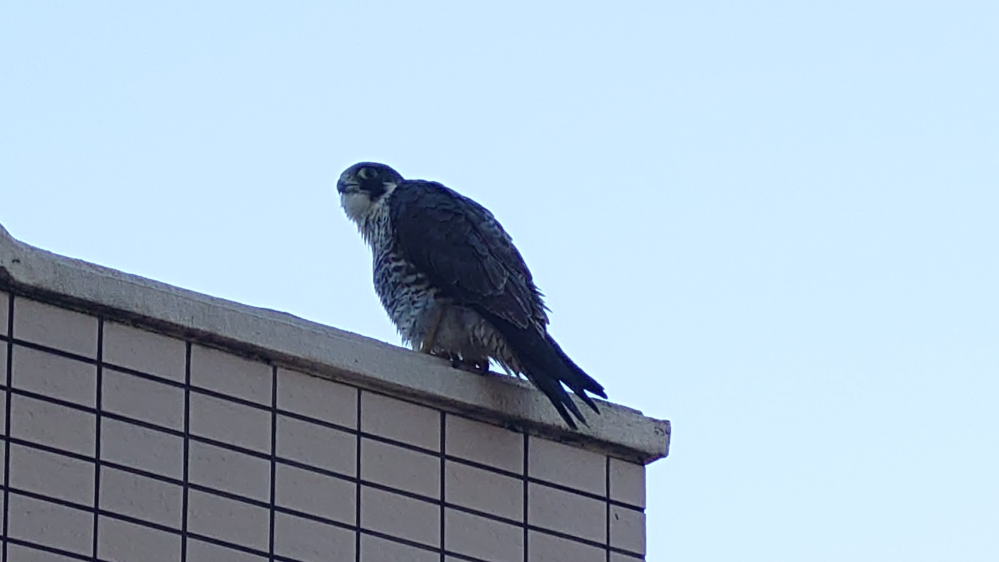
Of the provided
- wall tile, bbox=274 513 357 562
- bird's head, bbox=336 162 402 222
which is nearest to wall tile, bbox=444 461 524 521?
wall tile, bbox=274 513 357 562

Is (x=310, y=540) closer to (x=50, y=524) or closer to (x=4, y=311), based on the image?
(x=50, y=524)

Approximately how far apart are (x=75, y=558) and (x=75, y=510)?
0.13 m

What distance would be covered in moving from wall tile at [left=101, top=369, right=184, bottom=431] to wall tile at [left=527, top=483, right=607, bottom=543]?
107 cm

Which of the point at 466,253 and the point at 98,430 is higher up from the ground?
the point at 466,253

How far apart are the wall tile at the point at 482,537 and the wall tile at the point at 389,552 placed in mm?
83

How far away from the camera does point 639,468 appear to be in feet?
23.1

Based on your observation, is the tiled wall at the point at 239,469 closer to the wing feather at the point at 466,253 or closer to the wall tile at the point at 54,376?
the wall tile at the point at 54,376

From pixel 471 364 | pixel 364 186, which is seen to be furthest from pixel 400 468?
pixel 364 186

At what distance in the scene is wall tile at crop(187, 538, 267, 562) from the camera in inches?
236

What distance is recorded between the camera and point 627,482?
7.00m

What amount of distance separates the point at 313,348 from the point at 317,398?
0.43 feet

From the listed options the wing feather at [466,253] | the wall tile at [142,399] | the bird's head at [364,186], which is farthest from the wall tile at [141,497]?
the bird's head at [364,186]

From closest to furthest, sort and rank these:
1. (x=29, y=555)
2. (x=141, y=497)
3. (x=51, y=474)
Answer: (x=29, y=555) → (x=51, y=474) → (x=141, y=497)

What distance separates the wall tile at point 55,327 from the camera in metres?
6.07
